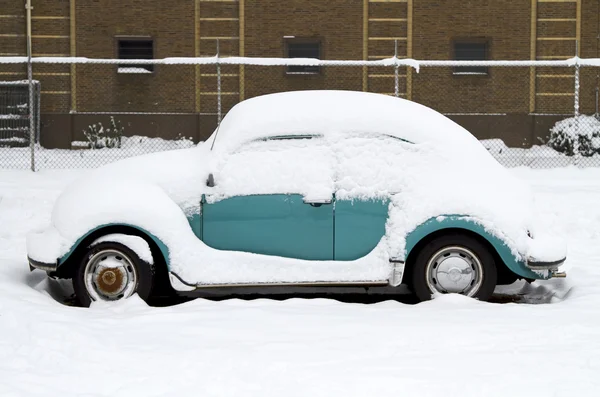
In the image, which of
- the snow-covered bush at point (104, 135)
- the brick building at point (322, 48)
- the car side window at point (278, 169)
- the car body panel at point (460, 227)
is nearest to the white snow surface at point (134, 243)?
the car side window at point (278, 169)

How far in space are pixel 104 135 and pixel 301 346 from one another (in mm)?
19475

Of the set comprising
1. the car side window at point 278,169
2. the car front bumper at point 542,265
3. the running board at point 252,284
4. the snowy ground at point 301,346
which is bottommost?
the snowy ground at point 301,346

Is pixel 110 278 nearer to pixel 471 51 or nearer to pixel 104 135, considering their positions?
pixel 104 135

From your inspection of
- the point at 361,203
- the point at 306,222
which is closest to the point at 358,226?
the point at 361,203

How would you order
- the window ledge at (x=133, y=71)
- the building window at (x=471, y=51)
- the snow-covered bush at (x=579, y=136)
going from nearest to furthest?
the snow-covered bush at (x=579, y=136)
the window ledge at (x=133, y=71)
the building window at (x=471, y=51)

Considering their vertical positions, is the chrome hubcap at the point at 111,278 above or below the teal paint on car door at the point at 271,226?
below

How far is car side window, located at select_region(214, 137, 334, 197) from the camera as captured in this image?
26.8ft

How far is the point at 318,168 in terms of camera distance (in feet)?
27.0

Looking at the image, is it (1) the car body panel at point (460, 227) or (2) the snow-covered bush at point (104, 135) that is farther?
(2) the snow-covered bush at point (104, 135)

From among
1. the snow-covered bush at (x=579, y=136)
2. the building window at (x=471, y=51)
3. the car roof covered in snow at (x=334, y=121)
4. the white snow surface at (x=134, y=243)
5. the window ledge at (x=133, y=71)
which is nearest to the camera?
the white snow surface at (x=134, y=243)

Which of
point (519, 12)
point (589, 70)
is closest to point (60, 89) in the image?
point (519, 12)

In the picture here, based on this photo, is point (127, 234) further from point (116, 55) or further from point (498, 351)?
point (116, 55)

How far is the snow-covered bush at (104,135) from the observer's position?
78.9 feet

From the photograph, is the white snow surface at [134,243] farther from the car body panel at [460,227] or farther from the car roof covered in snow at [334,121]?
the car body panel at [460,227]
